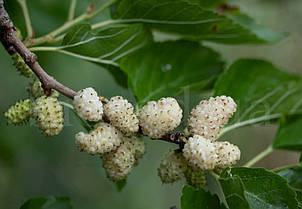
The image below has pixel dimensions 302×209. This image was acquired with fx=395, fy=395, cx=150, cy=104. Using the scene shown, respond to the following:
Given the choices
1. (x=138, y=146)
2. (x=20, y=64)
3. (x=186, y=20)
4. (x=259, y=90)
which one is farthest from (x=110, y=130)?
(x=259, y=90)

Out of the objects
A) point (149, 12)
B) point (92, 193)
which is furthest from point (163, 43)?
point (92, 193)

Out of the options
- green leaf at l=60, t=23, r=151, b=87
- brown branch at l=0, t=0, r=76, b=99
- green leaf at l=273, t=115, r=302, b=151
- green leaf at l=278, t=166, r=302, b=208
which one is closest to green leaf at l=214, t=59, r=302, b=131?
green leaf at l=273, t=115, r=302, b=151

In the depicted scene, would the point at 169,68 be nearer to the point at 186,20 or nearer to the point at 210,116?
the point at 186,20

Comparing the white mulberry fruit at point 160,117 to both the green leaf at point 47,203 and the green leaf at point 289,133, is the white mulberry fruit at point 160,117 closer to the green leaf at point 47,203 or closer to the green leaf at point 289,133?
the green leaf at point 47,203

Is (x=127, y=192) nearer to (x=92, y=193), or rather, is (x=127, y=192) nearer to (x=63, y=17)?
(x=92, y=193)

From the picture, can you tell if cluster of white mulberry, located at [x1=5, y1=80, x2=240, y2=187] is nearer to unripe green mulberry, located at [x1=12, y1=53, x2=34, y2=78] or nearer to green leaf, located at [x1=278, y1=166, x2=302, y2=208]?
unripe green mulberry, located at [x1=12, y1=53, x2=34, y2=78]
